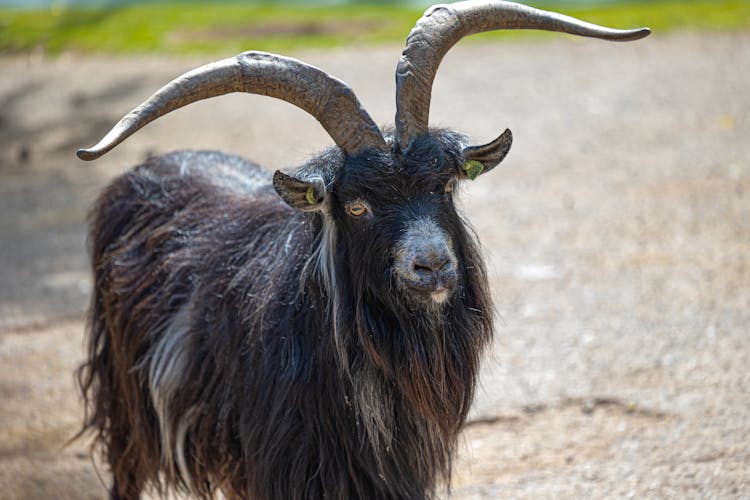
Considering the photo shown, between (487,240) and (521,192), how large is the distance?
1.60 metres

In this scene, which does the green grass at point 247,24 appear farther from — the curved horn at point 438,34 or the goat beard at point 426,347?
the goat beard at point 426,347

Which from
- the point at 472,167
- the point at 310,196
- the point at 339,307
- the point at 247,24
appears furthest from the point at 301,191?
the point at 247,24

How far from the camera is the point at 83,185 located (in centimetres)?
1209

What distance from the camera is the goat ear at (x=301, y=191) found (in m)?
3.79

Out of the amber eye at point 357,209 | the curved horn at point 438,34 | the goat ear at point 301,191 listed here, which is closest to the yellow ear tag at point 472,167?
the curved horn at point 438,34

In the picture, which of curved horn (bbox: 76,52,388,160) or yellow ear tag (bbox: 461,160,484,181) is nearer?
curved horn (bbox: 76,52,388,160)

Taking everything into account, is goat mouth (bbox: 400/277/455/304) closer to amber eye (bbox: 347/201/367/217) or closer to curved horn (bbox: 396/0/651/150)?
amber eye (bbox: 347/201/367/217)

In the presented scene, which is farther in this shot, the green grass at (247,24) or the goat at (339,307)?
the green grass at (247,24)

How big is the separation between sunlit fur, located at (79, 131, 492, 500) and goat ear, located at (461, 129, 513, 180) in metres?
0.07

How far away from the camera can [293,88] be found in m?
3.99

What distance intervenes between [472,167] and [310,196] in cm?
72

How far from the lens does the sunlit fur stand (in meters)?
3.86

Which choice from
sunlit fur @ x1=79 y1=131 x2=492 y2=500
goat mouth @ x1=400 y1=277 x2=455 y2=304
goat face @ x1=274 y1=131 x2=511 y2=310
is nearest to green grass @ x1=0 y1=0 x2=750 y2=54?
sunlit fur @ x1=79 y1=131 x2=492 y2=500

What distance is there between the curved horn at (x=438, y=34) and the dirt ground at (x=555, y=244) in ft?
4.36
